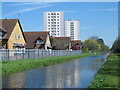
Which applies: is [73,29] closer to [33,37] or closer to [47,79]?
[33,37]

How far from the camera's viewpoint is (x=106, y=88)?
386 inches

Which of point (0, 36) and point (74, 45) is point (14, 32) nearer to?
point (0, 36)

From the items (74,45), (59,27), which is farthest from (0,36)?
(74,45)

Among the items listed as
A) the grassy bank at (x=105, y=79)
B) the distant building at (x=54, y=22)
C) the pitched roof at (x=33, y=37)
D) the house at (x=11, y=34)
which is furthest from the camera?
the distant building at (x=54, y=22)

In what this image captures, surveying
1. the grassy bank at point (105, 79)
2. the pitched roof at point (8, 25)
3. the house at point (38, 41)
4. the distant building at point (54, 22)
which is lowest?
the grassy bank at point (105, 79)

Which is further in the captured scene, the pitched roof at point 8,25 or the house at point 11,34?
the pitched roof at point 8,25

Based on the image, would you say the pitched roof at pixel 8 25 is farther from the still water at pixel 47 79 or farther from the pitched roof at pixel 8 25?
the still water at pixel 47 79

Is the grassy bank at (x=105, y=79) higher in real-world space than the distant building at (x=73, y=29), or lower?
lower

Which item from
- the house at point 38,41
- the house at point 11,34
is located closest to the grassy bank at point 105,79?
the house at point 11,34

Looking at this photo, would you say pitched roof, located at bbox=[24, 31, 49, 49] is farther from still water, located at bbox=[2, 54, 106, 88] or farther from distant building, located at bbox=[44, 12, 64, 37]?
still water, located at bbox=[2, 54, 106, 88]

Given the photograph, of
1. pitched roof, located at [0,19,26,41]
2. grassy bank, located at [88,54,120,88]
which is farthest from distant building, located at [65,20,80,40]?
grassy bank, located at [88,54,120,88]

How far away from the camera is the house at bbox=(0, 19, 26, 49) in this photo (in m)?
43.1

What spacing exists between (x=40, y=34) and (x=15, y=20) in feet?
63.3

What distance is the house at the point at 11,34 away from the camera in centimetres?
4312
